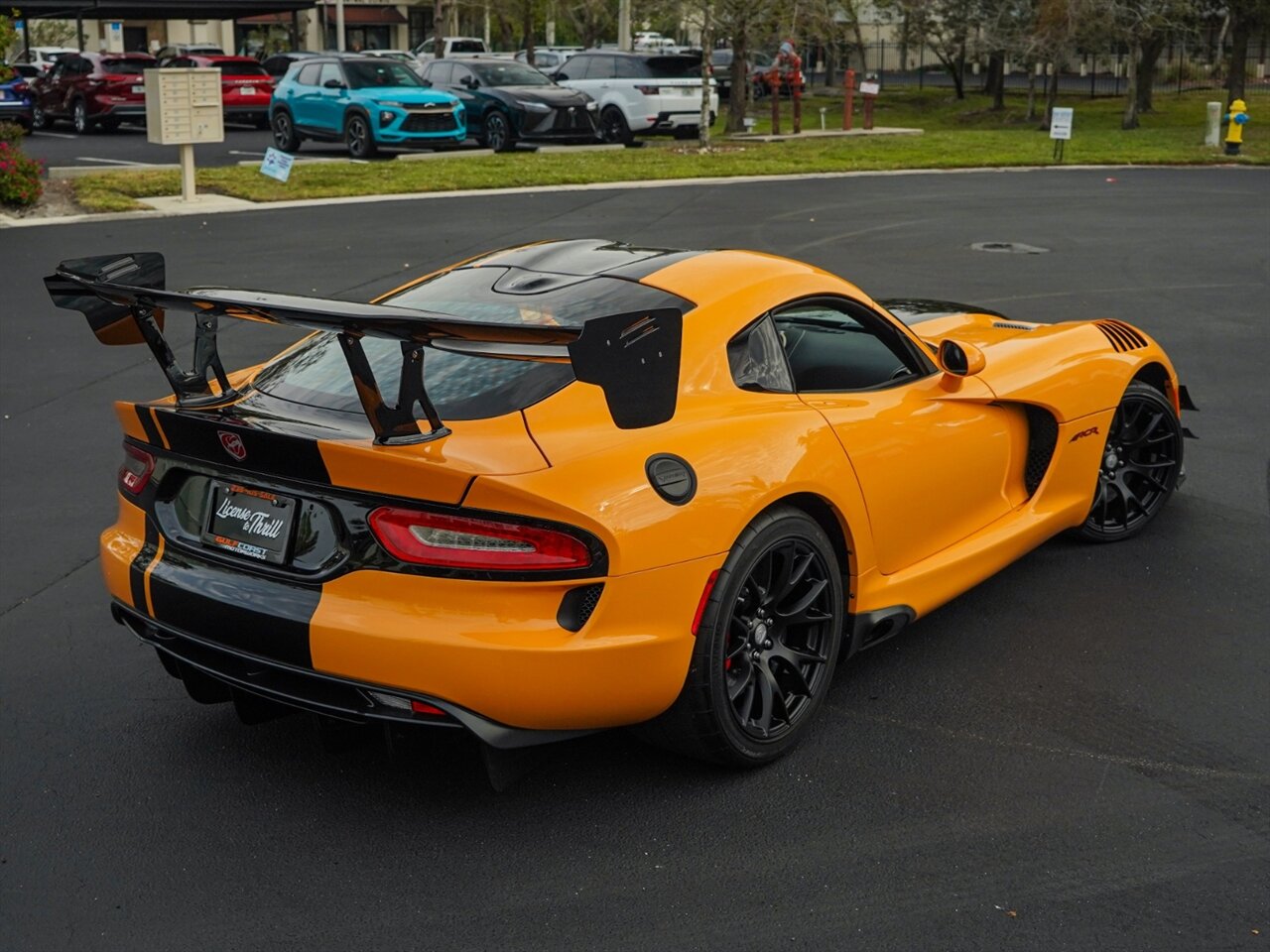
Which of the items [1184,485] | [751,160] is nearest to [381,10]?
[751,160]

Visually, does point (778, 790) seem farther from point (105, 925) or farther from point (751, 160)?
point (751, 160)

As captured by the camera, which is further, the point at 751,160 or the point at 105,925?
the point at 751,160

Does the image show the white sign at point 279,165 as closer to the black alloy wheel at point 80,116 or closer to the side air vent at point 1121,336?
the side air vent at point 1121,336

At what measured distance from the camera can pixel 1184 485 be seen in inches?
282

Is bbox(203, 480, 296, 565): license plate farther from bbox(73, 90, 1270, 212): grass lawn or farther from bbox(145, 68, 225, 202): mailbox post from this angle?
bbox(145, 68, 225, 202): mailbox post

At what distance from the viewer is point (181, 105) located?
19219 mm

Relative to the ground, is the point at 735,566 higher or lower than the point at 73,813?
higher

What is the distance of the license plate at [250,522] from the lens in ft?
12.9

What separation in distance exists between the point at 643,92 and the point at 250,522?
25772 mm

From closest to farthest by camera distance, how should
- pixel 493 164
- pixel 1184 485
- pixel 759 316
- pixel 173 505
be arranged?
1. pixel 173 505
2. pixel 759 316
3. pixel 1184 485
4. pixel 493 164

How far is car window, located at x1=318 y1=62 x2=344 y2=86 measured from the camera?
2578 cm

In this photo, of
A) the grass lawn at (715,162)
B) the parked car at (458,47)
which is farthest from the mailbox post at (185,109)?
the parked car at (458,47)

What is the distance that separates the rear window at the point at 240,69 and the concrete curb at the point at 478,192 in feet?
53.8

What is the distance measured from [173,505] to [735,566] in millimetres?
1615
